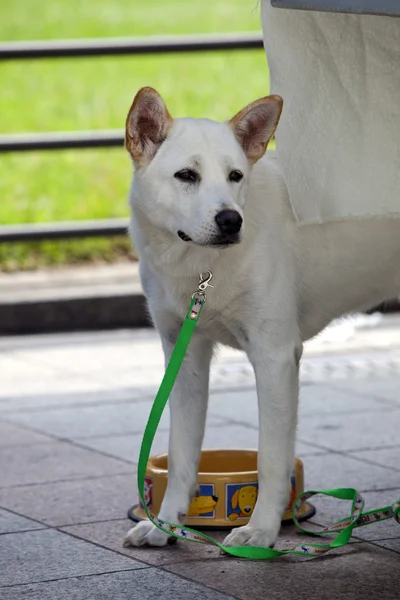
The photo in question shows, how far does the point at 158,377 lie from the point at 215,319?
111 inches

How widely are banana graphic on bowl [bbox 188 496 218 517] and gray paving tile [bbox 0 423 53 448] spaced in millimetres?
1374

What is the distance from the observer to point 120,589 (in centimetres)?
369

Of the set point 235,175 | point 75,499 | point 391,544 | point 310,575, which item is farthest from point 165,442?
point 235,175

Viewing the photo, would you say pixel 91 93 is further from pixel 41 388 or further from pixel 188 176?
pixel 188 176

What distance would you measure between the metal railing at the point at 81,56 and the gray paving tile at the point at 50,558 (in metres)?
5.19

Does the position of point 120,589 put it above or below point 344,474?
above

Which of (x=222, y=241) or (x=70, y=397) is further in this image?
(x=70, y=397)

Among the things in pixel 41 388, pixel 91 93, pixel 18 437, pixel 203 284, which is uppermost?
pixel 203 284

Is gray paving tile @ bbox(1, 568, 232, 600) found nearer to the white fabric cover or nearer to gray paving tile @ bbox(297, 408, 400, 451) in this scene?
the white fabric cover

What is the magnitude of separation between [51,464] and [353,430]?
1.46 metres

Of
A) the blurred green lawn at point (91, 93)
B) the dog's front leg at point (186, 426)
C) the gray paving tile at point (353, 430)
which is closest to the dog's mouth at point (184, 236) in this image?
the dog's front leg at point (186, 426)

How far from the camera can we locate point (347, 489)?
14.8 feet

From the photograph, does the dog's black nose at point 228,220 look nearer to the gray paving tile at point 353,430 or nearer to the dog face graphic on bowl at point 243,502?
the dog face graphic on bowl at point 243,502

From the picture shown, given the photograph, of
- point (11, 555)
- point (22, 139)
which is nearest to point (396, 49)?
point (11, 555)
